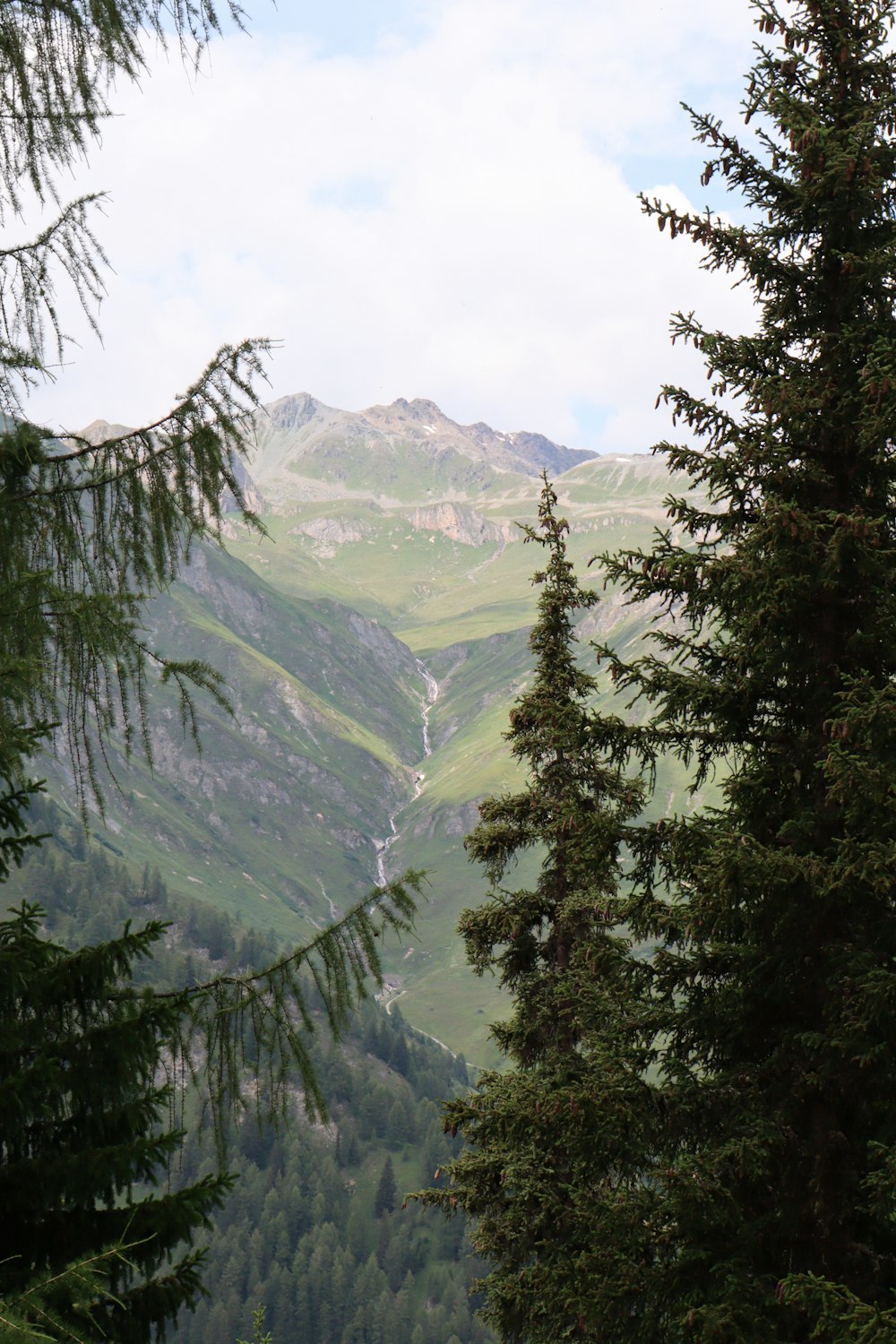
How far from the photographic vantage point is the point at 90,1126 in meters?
6.17

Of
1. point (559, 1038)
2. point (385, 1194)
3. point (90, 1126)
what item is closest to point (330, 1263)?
point (385, 1194)

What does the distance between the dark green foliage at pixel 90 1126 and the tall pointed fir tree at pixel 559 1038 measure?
427 cm

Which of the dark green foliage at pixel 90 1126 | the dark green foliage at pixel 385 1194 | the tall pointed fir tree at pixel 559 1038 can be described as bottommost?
the dark green foliage at pixel 385 1194

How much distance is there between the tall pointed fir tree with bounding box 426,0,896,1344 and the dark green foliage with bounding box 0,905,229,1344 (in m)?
4.48

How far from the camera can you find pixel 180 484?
24.4 feet

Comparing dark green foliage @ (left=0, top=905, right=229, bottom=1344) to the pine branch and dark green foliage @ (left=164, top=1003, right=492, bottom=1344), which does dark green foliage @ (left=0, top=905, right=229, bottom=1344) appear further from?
dark green foliage @ (left=164, top=1003, right=492, bottom=1344)

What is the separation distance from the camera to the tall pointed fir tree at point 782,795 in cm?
881

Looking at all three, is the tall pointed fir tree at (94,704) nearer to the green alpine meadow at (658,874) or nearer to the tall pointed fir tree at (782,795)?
the green alpine meadow at (658,874)

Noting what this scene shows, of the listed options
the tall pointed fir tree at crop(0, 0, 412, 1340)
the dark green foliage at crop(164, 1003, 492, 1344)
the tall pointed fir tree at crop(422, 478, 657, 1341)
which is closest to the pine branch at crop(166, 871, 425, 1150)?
the tall pointed fir tree at crop(0, 0, 412, 1340)

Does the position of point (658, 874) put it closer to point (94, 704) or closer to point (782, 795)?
point (782, 795)

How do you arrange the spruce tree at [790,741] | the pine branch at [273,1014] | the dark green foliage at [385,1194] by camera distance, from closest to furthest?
the pine branch at [273,1014] < the spruce tree at [790,741] < the dark green foliage at [385,1194]

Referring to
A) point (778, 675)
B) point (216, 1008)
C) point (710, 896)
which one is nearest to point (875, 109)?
point (778, 675)

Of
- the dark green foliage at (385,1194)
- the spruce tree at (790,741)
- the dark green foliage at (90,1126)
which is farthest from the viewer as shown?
the dark green foliage at (385,1194)

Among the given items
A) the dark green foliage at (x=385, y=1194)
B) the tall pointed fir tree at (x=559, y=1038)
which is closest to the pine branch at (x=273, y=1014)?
the tall pointed fir tree at (x=559, y=1038)
